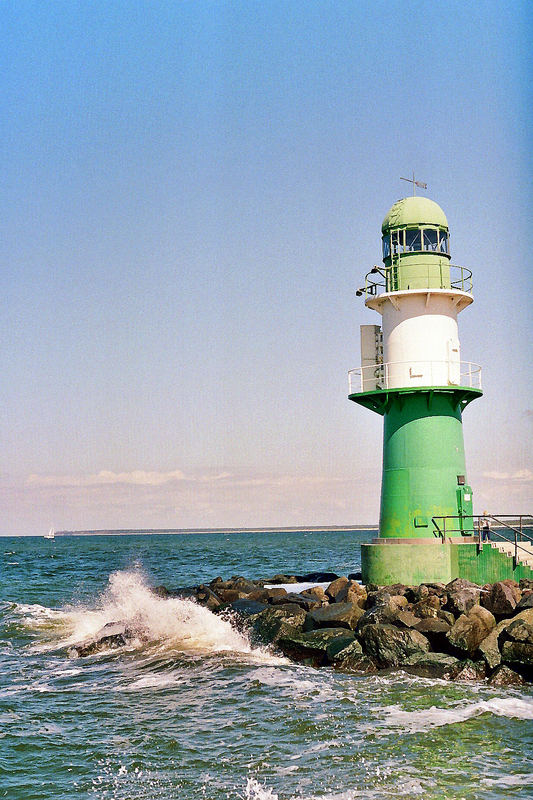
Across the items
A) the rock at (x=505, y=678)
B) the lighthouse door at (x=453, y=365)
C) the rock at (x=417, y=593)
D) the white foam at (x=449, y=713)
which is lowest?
the white foam at (x=449, y=713)

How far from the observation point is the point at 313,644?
16.0 m

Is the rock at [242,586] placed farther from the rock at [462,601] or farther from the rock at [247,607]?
the rock at [462,601]

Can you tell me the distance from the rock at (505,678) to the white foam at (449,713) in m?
1.06

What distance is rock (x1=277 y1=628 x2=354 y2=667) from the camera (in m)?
15.8

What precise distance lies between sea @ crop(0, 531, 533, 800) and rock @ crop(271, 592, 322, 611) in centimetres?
188

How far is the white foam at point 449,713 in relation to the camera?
37.7ft

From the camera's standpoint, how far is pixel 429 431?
20.3 metres

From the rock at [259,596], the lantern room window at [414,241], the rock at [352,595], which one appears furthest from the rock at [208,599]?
the lantern room window at [414,241]

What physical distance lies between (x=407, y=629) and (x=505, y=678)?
216 cm

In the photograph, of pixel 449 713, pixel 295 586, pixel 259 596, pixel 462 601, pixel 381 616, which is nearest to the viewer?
pixel 449 713

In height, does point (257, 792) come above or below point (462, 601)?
below

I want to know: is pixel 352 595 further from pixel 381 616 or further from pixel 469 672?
pixel 469 672

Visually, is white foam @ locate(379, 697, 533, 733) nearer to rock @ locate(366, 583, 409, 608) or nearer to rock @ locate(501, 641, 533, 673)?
rock @ locate(501, 641, 533, 673)

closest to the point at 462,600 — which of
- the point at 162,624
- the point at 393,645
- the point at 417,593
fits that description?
the point at 417,593
